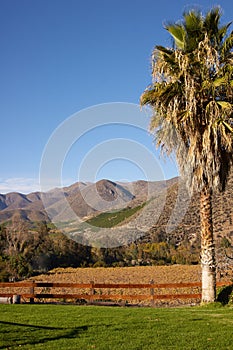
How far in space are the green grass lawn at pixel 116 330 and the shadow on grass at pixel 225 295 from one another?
1981 millimetres

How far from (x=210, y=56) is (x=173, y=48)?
178 centimetres

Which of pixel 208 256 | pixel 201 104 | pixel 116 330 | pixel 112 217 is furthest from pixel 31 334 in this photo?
pixel 112 217

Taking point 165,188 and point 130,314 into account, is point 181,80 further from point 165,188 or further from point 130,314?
point 165,188

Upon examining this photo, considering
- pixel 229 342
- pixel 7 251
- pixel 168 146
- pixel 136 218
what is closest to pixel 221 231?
pixel 136 218

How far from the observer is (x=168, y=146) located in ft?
49.0

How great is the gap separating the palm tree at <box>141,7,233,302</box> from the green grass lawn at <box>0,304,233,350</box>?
11.5 feet

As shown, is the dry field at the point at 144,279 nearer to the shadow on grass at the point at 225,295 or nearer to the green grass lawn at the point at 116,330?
the shadow on grass at the point at 225,295

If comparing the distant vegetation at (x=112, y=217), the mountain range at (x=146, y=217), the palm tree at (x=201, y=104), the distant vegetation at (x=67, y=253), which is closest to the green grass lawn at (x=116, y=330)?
the palm tree at (x=201, y=104)

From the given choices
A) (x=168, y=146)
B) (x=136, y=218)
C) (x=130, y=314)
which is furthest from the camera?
(x=136, y=218)

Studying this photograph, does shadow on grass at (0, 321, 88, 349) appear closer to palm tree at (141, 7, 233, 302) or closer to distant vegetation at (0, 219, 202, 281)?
palm tree at (141, 7, 233, 302)

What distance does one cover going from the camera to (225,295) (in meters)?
15.3

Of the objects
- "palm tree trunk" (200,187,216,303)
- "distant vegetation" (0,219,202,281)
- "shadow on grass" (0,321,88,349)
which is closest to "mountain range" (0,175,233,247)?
"distant vegetation" (0,219,202,281)

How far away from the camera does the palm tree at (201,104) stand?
45.8 feet

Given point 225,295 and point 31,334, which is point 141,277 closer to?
point 225,295
